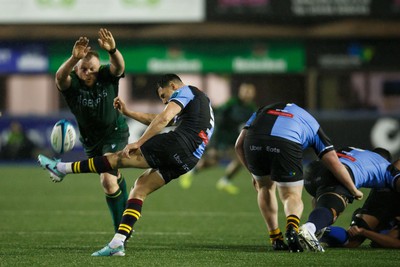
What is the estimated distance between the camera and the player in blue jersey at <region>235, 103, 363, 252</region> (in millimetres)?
8141

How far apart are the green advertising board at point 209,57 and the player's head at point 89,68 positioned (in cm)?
1548

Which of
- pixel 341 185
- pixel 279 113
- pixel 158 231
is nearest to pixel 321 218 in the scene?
pixel 341 185

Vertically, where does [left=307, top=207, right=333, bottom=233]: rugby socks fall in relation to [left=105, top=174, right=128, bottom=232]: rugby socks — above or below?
above

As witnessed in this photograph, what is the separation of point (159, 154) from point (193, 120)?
0.46m

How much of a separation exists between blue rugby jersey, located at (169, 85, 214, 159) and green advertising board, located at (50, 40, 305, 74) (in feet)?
53.8

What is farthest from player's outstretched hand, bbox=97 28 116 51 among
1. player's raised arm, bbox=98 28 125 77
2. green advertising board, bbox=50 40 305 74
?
green advertising board, bbox=50 40 305 74

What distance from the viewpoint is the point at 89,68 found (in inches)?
359

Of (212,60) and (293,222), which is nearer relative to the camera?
(293,222)

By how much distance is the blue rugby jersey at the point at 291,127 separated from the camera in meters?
8.20

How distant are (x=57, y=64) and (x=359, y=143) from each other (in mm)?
8229

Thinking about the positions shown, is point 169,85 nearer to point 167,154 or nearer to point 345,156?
point 167,154

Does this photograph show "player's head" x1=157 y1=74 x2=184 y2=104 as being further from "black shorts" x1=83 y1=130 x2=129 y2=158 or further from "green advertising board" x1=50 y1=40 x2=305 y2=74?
"green advertising board" x1=50 y1=40 x2=305 y2=74

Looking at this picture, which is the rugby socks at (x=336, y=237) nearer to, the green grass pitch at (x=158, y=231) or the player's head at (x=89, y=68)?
the green grass pitch at (x=158, y=231)

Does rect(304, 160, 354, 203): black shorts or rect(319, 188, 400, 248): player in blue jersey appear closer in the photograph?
rect(304, 160, 354, 203): black shorts
